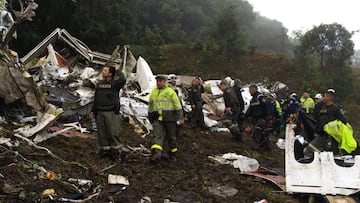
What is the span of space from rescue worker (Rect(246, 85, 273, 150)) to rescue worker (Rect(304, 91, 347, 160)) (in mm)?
2127

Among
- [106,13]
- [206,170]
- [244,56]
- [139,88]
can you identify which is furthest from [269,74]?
[206,170]

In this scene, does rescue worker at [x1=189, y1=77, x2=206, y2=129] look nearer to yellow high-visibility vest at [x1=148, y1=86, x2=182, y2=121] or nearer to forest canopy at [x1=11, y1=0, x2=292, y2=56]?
yellow high-visibility vest at [x1=148, y1=86, x2=182, y2=121]

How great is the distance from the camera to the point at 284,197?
4.96 metres

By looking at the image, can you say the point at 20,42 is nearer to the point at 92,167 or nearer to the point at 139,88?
the point at 139,88

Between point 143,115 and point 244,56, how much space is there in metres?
15.5

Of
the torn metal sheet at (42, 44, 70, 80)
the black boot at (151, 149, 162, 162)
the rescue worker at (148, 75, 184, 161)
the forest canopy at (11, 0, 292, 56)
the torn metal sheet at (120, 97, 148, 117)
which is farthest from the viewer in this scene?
the forest canopy at (11, 0, 292, 56)

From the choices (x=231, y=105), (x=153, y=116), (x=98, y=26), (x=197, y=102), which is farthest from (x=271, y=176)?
(x=98, y=26)

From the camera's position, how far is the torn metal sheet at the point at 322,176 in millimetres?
4863

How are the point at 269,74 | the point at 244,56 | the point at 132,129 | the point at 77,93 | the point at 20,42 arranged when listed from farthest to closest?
the point at 244,56, the point at 269,74, the point at 20,42, the point at 77,93, the point at 132,129

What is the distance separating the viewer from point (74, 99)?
884cm

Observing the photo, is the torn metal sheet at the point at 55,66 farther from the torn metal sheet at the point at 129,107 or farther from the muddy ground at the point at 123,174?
the muddy ground at the point at 123,174

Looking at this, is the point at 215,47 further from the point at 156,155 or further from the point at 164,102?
the point at 156,155

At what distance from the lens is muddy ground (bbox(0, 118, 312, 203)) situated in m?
4.24

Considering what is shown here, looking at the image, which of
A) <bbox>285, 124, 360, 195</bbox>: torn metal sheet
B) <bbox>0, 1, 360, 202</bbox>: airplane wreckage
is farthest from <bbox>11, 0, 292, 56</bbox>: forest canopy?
<bbox>285, 124, 360, 195</bbox>: torn metal sheet
